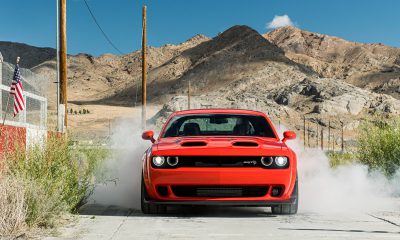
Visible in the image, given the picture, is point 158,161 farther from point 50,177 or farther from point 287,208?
point 287,208

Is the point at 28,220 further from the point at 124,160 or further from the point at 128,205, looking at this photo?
the point at 124,160

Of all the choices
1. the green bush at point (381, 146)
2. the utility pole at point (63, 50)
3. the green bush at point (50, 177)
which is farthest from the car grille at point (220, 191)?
the utility pole at point (63, 50)

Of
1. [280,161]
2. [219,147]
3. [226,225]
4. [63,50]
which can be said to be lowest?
[226,225]

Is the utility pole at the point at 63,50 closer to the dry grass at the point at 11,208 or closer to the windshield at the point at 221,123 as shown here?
the windshield at the point at 221,123

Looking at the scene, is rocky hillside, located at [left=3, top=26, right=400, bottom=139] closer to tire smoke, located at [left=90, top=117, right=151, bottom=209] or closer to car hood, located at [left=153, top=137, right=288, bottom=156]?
tire smoke, located at [left=90, top=117, right=151, bottom=209]

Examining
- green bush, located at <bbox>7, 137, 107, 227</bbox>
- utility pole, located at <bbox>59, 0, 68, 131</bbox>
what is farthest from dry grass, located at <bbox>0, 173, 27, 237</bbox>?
utility pole, located at <bbox>59, 0, 68, 131</bbox>

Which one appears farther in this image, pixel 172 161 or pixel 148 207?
pixel 148 207

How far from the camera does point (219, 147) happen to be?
9.30m

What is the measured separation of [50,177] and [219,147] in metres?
2.43

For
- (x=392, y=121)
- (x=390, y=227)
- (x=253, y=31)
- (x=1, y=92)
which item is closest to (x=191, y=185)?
(x=390, y=227)

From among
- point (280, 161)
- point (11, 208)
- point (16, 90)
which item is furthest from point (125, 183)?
point (11, 208)

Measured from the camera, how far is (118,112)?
10762 centimetres

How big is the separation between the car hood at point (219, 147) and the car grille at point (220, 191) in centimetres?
45

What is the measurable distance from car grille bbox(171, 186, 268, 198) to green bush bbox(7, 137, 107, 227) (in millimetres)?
1566
